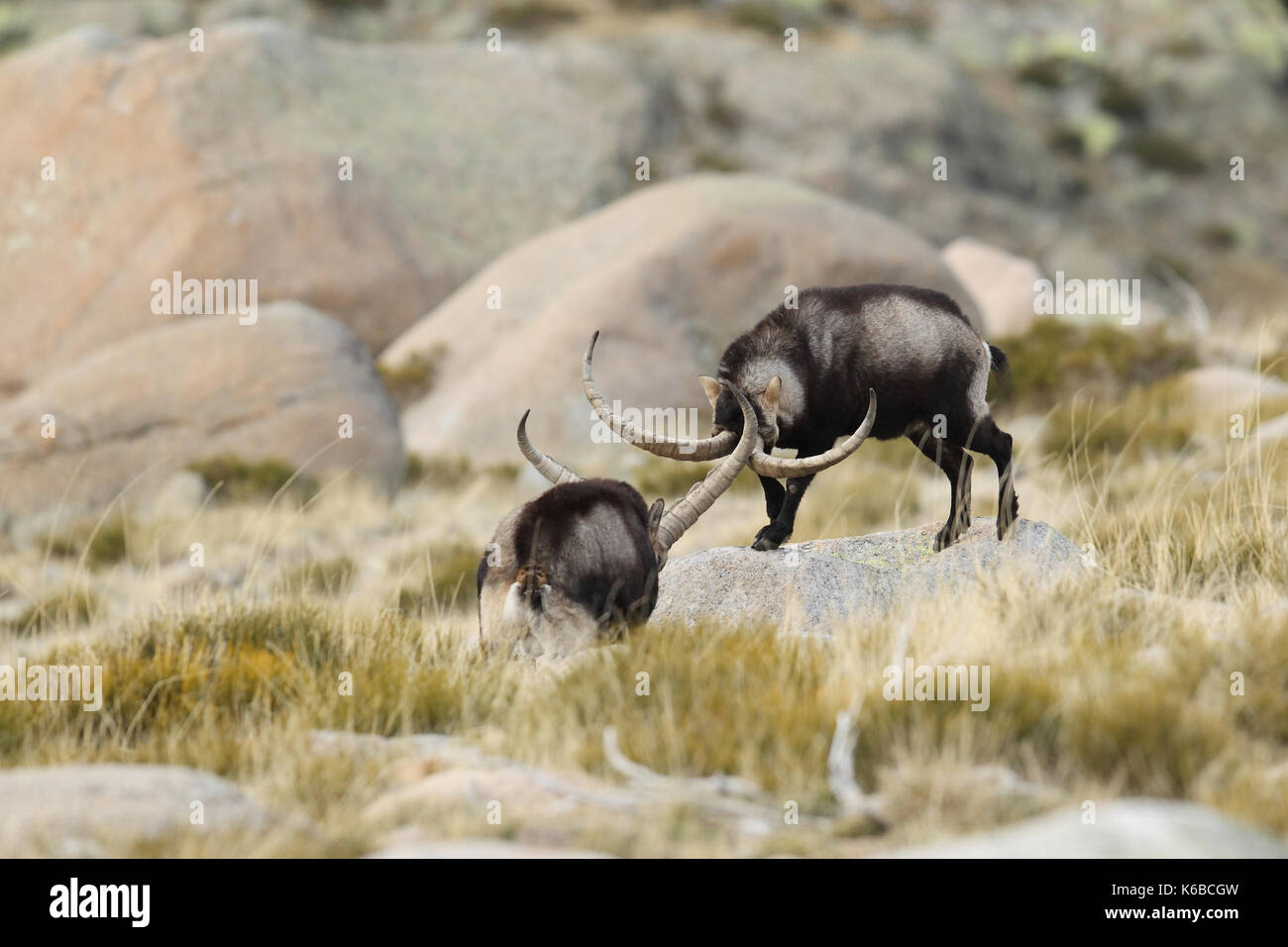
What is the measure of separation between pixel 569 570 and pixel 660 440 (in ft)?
2.41

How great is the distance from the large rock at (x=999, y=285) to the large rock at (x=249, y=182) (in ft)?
18.8

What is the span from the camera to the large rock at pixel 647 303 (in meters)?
13.6

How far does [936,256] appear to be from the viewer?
14.8m

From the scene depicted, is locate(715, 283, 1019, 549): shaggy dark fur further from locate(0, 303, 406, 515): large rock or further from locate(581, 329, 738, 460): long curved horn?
locate(0, 303, 406, 515): large rock

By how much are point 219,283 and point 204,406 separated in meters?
3.78

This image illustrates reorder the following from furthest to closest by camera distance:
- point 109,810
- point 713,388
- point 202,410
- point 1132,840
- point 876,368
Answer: point 202,410 → point 713,388 → point 876,368 → point 109,810 → point 1132,840

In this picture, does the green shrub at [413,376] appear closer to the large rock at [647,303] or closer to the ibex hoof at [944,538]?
the large rock at [647,303]

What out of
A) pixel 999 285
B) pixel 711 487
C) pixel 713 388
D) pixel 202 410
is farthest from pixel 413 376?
pixel 711 487

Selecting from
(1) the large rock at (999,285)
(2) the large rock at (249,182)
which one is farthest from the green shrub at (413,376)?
(1) the large rock at (999,285)

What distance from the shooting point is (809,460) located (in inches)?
217

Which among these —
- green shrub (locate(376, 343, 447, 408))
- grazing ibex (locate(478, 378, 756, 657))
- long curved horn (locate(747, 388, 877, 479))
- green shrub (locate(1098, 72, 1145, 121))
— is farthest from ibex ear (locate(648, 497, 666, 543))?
green shrub (locate(1098, 72, 1145, 121))

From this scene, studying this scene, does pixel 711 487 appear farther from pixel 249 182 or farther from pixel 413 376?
pixel 249 182

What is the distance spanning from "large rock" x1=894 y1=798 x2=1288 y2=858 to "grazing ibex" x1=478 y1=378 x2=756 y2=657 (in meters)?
1.96

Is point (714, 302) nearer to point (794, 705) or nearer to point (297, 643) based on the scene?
point (297, 643)
